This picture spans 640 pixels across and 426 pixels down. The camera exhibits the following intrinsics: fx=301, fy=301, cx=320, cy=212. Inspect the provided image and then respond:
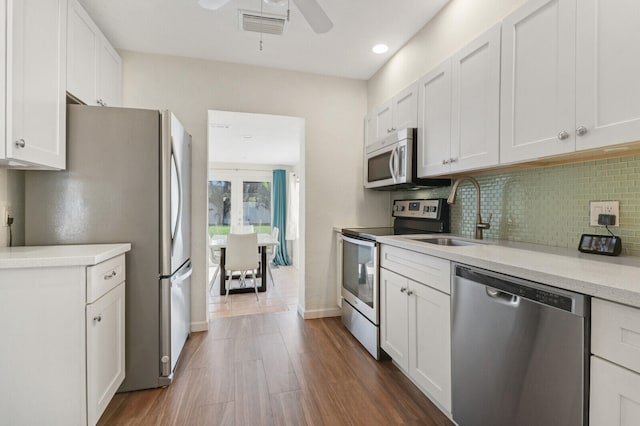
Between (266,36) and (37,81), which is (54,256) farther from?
(266,36)

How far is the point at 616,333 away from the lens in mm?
827

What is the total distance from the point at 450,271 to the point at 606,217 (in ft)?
2.31

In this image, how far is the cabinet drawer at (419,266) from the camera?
1.52 meters

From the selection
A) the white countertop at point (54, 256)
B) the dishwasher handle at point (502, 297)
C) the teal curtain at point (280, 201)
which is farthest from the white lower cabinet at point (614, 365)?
the teal curtain at point (280, 201)

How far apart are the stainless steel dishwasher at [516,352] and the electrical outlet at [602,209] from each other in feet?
2.15

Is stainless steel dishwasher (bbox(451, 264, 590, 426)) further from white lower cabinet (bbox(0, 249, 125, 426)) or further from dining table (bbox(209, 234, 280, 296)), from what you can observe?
dining table (bbox(209, 234, 280, 296))

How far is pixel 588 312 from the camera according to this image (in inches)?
34.8

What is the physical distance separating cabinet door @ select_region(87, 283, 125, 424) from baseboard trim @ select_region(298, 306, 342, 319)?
5.48 ft

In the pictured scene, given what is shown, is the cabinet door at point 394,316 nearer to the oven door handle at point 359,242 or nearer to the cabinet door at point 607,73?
the oven door handle at point 359,242

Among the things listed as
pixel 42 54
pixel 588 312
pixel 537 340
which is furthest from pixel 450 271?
pixel 42 54

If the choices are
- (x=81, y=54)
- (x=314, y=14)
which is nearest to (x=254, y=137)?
(x=81, y=54)

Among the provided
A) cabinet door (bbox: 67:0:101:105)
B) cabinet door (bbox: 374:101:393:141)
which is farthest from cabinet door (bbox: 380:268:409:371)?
cabinet door (bbox: 67:0:101:105)

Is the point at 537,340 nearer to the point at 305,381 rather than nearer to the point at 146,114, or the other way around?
the point at 305,381

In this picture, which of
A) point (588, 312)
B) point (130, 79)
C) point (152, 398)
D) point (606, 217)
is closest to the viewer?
point (588, 312)
